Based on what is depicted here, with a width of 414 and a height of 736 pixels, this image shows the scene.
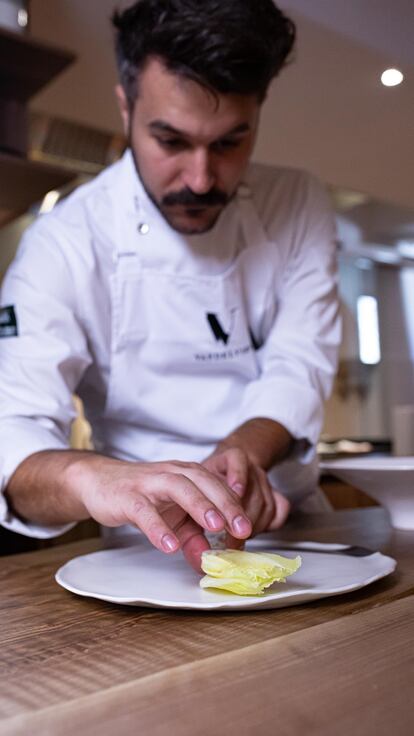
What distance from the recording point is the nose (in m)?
1.12

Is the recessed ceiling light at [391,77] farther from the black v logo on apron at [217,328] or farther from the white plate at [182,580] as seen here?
the white plate at [182,580]

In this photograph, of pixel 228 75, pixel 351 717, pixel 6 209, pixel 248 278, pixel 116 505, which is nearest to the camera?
pixel 351 717

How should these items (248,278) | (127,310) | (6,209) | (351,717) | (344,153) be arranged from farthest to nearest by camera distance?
(6,209)
(344,153)
(248,278)
(127,310)
(351,717)

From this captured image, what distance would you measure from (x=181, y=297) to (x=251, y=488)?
450mm

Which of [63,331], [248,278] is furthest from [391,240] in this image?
[63,331]

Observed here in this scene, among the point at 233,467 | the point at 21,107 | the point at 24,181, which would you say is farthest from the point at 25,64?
the point at 233,467

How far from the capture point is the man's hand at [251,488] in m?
0.89

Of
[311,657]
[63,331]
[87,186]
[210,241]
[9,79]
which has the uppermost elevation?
[9,79]

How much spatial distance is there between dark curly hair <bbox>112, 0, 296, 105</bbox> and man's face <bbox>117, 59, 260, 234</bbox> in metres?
0.02

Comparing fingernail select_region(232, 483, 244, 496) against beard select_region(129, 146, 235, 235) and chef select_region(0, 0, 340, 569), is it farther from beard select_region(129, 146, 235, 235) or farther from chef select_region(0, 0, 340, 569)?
beard select_region(129, 146, 235, 235)

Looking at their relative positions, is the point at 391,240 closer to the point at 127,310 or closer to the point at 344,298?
the point at 344,298

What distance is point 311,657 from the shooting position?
47cm

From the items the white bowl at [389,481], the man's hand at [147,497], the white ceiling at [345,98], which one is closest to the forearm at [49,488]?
the man's hand at [147,497]

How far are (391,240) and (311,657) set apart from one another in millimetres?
3755
